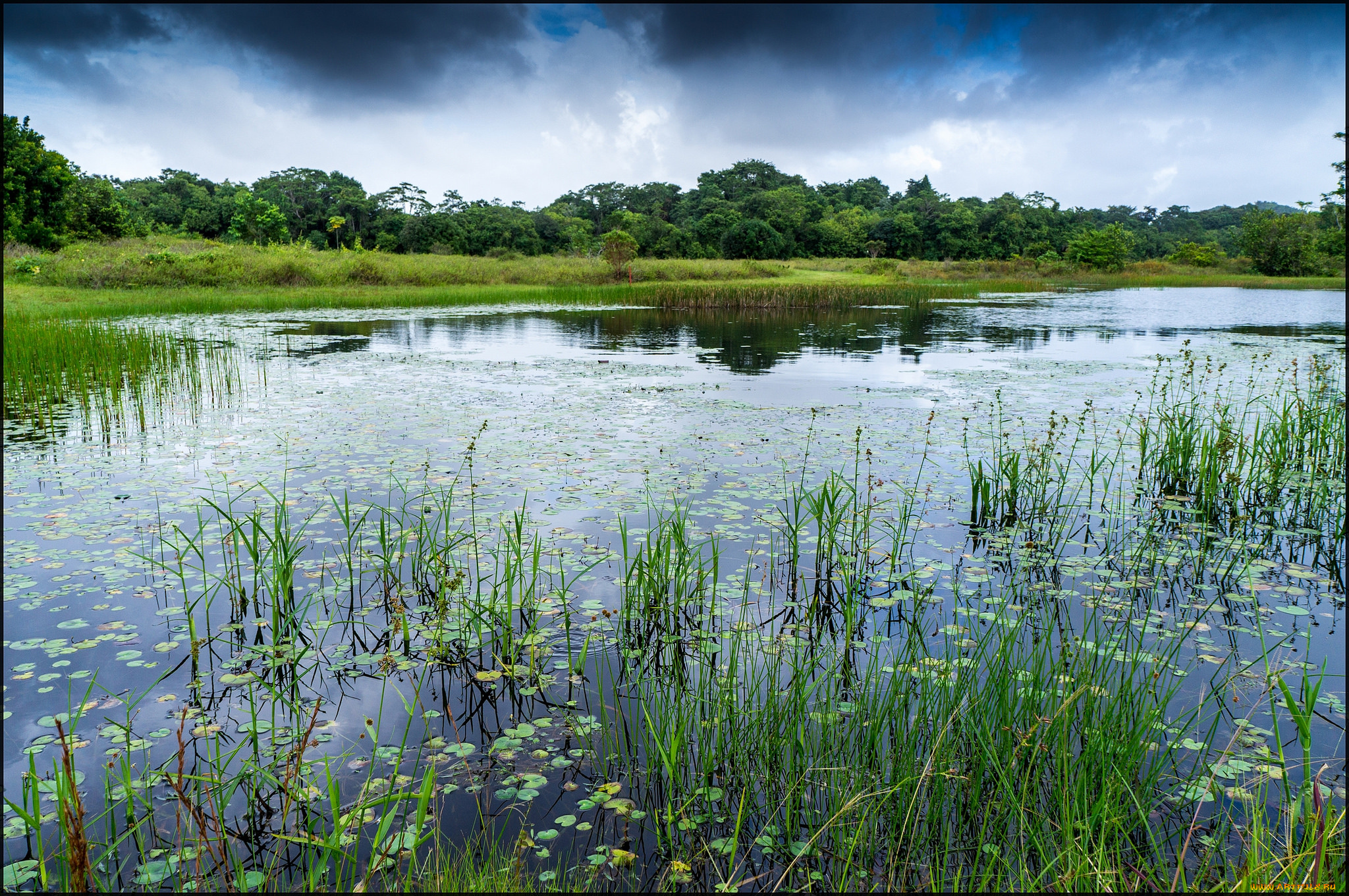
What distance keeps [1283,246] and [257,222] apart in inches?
2403

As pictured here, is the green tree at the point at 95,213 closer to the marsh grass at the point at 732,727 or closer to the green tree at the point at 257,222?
the green tree at the point at 257,222

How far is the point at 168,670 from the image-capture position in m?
3.14

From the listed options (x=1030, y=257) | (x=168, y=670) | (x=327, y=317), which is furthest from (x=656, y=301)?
(x=1030, y=257)

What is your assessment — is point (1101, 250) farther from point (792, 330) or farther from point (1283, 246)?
point (792, 330)

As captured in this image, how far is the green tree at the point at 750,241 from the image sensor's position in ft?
180

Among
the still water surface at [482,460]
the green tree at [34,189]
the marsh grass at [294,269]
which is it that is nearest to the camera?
the still water surface at [482,460]

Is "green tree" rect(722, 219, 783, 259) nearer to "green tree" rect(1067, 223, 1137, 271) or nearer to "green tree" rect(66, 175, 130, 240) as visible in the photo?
"green tree" rect(1067, 223, 1137, 271)

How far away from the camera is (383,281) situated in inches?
1254

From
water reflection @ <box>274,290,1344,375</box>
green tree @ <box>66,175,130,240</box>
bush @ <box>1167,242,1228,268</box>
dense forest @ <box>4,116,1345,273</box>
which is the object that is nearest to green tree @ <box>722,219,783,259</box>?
dense forest @ <box>4,116,1345,273</box>

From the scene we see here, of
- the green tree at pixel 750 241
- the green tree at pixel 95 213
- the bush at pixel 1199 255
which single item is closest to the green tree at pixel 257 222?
the green tree at pixel 95 213

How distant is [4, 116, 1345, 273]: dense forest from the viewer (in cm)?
3441

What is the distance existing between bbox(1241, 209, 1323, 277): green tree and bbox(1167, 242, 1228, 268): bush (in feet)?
9.01

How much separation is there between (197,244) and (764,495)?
3525cm

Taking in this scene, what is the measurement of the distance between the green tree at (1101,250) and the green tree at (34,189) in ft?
200
